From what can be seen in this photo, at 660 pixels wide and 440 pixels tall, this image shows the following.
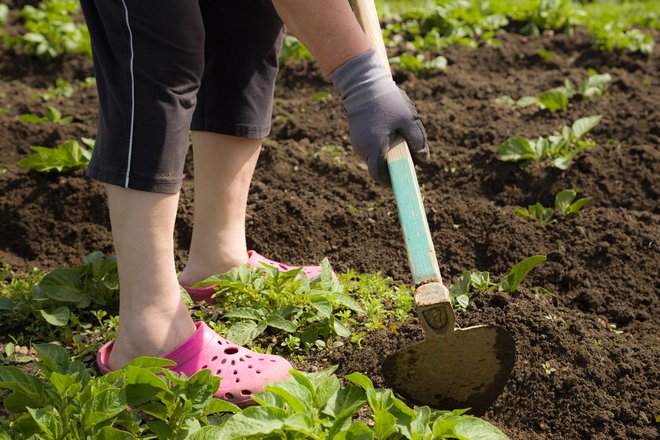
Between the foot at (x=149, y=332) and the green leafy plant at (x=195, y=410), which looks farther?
the foot at (x=149, y=332)

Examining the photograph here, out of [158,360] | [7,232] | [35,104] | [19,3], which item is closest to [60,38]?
[35,104]

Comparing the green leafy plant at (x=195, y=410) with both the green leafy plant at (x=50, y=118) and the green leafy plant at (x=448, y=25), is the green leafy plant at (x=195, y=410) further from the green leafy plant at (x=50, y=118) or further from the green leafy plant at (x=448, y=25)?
the green leafy plant at (x=448, y=25)

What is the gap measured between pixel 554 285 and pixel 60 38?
3515 mm

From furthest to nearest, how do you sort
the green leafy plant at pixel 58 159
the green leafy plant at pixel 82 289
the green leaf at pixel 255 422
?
1. the green leafy plant at pixel 58 159
2. the green leafy plant at pixel 82 289
3. the green leaf at pixel 255 422

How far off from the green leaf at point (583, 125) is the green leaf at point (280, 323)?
194 cm

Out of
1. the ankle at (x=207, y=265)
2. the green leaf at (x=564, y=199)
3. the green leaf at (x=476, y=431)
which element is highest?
the green leaf at (x=476, y=431)

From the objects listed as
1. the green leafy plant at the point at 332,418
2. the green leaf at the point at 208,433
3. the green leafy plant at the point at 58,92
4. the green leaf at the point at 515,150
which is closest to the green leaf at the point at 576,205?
the green leaf at the point at 515,150

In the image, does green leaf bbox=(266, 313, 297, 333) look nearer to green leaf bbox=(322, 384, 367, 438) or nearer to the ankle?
the ankle

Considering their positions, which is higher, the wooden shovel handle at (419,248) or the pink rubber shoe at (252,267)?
the wooden shovel handle at (419,248)

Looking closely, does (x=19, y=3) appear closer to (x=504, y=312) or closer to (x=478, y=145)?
(x=478, y=145)

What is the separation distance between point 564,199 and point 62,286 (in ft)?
6.33

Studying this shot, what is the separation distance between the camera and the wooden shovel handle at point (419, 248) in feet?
6.41

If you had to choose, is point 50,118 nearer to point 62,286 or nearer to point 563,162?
point 62,286

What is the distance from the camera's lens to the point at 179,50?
2.05 metres
